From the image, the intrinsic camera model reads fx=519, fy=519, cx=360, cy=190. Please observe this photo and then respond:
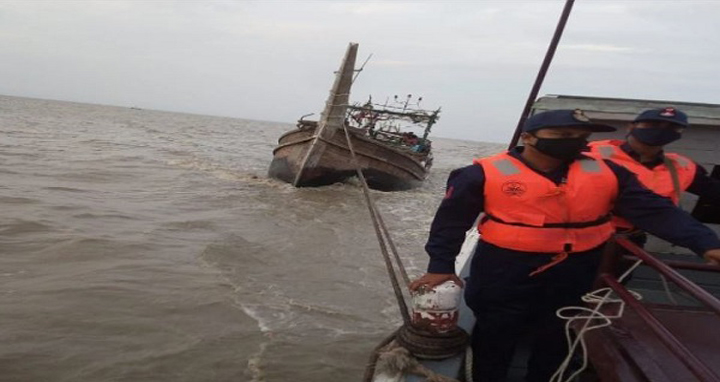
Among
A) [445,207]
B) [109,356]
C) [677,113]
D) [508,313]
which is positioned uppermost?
[677,113]

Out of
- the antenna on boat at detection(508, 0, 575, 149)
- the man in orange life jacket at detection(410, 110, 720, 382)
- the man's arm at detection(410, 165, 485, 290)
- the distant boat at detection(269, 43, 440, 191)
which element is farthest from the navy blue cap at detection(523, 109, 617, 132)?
the distant boat at detection(269, 43, 440, 191)

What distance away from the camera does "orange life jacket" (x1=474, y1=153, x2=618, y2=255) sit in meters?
2.31

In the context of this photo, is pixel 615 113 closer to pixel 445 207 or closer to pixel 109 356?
pixel 445 207

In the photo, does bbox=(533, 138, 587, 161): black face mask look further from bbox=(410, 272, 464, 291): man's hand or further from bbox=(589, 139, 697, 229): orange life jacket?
bbox=(589, 139, 697, 229): orange life jacket

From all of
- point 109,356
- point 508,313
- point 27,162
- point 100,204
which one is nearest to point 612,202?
point 508,313

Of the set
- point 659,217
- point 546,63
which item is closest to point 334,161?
point 546,63

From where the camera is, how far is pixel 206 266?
6766 millimetres

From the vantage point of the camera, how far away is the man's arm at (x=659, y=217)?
7.42 feet

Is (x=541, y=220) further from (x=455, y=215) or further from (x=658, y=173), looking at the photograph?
(x=658, y=173)

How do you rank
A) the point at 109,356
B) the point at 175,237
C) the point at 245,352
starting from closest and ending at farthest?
1. the point at 109,356
2. the point at 245,352
3. the point at 175,237

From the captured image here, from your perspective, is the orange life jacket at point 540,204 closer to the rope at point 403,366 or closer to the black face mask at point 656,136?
the rope at point 403,366

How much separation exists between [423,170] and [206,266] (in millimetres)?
13032

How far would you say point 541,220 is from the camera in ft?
7.64

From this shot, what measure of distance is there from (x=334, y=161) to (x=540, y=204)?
43.3ft
